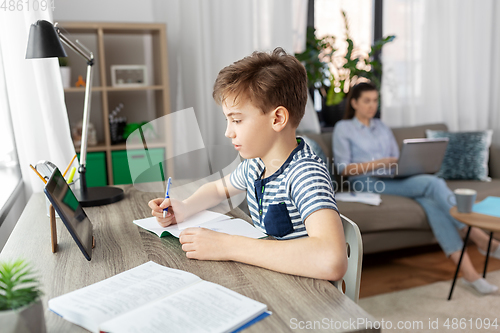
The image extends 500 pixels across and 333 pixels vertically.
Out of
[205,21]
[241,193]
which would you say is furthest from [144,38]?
[241,193]

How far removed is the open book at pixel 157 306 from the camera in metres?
0.62

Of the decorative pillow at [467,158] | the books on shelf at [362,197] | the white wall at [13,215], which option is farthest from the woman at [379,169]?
the white wall at [13,215]

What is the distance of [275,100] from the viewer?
1.01m

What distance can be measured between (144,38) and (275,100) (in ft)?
7.22

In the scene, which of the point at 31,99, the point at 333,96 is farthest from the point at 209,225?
the point at 333,96

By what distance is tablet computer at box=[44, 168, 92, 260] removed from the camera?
84 cm

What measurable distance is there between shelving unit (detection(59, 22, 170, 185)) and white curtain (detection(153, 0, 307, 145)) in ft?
0.56

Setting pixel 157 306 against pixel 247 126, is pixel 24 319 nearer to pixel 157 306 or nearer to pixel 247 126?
pixel 157 306

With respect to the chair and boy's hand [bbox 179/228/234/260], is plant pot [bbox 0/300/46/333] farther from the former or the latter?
the chair

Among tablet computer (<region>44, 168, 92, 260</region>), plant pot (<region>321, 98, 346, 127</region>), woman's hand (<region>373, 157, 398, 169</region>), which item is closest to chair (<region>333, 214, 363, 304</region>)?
tablet computer (<region>44, 168, 92, 260</region>)

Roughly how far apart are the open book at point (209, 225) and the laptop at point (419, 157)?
156 cm

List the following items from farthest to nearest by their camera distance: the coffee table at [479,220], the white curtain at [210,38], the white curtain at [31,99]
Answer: the white curtain at [210,38] → the coffee table at [479,220] → the white curtain at [31,99]

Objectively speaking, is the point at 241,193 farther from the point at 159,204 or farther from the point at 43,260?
the point at 43,260

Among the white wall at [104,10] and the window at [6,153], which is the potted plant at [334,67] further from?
the window at [6,153]
